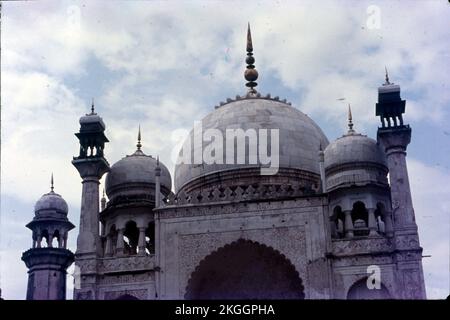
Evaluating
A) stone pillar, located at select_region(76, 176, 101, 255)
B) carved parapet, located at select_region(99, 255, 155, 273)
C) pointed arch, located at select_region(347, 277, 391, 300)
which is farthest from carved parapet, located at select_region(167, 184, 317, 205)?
pointed arch, located at select_region(347, 277, 391, 300)

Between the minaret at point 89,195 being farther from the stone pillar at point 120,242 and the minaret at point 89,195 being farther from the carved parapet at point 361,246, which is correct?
the carved parapet at point 361,246

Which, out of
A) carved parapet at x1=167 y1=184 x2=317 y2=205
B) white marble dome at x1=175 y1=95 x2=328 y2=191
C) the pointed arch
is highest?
white marble dome at x1=175 y1=95 x2=328 y2=191

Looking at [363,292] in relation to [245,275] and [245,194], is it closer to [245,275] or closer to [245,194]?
[245,275]

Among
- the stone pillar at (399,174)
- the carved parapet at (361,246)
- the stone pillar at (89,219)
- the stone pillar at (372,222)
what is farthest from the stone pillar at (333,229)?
the stone pillar at (89,219)

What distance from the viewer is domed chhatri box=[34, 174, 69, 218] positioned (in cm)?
2023

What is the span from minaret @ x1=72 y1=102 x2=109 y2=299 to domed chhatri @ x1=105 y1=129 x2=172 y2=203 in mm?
1050

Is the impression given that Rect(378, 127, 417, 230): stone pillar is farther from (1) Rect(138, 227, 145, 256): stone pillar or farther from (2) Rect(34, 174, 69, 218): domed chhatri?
(2) Rect(34, 174, 69, 218): domed chhatri

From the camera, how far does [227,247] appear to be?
53.1 feet

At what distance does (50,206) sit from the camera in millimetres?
20375

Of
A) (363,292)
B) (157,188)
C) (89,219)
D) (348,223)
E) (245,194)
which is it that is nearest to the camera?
(363,292)

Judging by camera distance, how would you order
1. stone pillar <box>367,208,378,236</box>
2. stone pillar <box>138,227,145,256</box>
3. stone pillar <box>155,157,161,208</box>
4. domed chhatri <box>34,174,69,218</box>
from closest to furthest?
stone pillar <box>155,157,161,208</box>
stone pillar <box>367,208,378,236</box>
stone pillar <box>138,227,145,256</box>
domed chhatri <box>34,174,69,218</box>

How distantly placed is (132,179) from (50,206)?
295 cm

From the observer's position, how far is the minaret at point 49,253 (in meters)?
19.4

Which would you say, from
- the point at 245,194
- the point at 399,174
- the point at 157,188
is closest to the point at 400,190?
the point at 399,174
